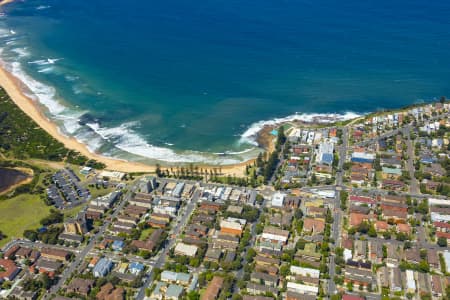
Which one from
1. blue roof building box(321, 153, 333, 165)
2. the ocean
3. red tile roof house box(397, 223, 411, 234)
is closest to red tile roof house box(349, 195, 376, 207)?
red tile roof house box(397, 223, 411, 234)

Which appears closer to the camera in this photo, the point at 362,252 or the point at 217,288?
the point at 217,288

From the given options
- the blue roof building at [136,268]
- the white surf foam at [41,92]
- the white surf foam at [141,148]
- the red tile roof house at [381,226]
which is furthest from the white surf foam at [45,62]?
the red tile roof house at [381,226]

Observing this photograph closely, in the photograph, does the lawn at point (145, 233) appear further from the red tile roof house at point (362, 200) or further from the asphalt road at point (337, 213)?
the red tile roof house at point (362, 200)

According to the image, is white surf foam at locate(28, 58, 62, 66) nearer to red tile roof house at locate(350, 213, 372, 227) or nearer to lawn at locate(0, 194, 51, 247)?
lawn at locate(0, 194, 51, 247)

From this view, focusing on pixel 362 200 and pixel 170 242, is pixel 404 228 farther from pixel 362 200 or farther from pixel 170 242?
pixel 170 242

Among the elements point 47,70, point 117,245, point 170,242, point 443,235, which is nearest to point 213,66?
point 47,70

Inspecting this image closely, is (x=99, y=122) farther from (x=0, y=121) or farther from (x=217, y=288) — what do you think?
(x=217, y=288)

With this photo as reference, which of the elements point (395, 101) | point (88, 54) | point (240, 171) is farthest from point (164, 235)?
point (88, 54)
